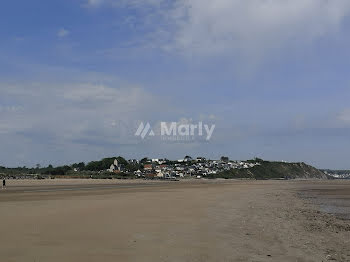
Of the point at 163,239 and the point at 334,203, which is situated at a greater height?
the point at 163,239

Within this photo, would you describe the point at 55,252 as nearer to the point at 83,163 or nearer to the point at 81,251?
the point at 81,251

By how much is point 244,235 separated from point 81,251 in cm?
517

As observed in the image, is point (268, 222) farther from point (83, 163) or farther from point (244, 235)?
point (83, 163)

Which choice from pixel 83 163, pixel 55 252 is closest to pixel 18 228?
pixel 55 252

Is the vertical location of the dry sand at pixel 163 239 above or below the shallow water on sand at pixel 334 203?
above

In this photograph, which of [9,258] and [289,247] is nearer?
[9,258]

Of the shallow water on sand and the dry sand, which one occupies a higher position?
the dry sand

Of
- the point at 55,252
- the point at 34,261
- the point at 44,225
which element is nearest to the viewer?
the point at 34,261

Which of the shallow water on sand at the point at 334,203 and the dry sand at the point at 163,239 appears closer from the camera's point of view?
the dry sand at the point at 163,239

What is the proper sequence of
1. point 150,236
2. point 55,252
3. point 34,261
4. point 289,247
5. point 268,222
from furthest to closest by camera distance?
point 268,222
point 150,236
point 289,247
point 55,252
point 34,261

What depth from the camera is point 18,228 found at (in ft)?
36.8

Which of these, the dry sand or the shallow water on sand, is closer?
the dry sand

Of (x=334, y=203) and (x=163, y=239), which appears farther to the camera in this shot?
(x=334, y=203)

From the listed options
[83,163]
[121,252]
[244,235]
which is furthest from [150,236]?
[83,163]
